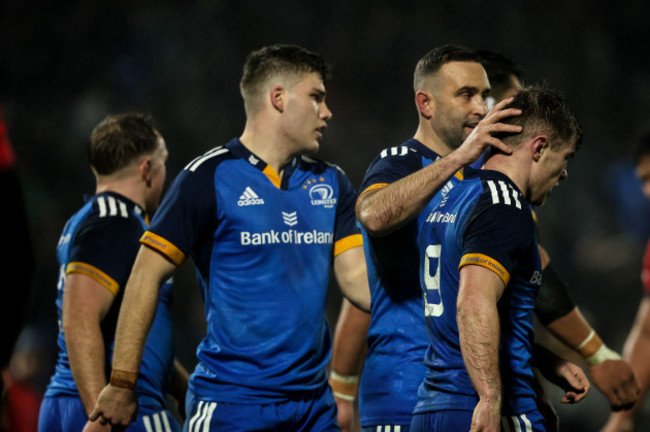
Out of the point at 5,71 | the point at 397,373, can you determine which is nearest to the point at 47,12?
the point at 5,71

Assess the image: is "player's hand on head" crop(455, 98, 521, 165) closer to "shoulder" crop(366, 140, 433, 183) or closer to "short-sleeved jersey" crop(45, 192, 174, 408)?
"shoulder" crop(366, 140, 433, 183)

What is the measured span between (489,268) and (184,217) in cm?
137

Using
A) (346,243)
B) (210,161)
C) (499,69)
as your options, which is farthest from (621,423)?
(210,161)

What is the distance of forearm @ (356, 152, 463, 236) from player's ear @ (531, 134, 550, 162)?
0.29 meters

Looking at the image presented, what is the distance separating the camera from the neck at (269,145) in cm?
377

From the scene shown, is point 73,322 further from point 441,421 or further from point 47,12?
point 47,12

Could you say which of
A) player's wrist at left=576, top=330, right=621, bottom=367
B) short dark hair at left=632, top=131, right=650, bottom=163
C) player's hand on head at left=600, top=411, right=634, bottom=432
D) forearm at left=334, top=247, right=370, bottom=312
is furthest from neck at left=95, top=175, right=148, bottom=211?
short dark hair at left=632, top=131, right=650, bottom=163

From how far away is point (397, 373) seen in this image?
139 inches

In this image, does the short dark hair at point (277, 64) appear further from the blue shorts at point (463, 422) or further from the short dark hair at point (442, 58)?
the blue shorts at point (463, 422)

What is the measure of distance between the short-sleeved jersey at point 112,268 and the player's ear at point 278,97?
3.12ft

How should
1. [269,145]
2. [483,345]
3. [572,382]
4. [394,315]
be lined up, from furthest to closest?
[269,145] → [394,315] → [572,382] → [483,345]

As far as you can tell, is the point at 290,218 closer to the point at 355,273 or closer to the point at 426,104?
the point at 355,273

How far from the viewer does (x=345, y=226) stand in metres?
3.84

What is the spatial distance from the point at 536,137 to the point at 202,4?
29.6ft
